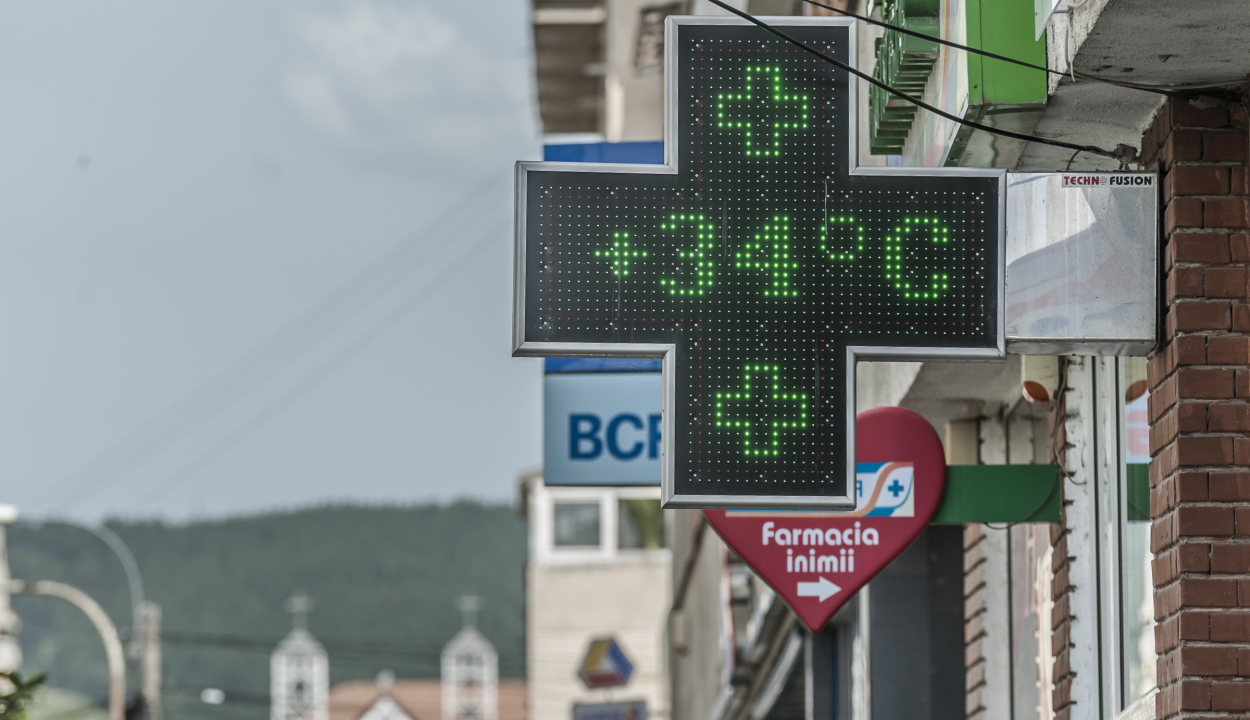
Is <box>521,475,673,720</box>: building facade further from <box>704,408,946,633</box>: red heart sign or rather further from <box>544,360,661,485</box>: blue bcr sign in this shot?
<box>704,408,946,633</box>: red heart sign

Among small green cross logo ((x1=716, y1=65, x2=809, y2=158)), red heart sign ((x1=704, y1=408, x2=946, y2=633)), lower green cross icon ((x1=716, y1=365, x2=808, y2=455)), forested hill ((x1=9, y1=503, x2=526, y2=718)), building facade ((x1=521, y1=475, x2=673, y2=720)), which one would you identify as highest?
small green cross logo ((x1=716, y1=65, x2=809, y2=158))

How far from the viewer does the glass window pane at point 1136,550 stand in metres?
6.22

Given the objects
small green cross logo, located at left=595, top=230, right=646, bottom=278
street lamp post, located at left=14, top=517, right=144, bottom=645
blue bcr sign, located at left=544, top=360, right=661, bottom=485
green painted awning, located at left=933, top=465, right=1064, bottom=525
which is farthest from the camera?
street lamp post, located at left=14, top=517, right=144, bottom=645

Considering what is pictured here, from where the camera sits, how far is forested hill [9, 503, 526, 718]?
154875 mm

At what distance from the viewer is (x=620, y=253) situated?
5367 millimetres

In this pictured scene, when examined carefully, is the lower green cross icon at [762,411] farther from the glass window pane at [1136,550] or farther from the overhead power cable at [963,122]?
the glass window pane at [1136,550]

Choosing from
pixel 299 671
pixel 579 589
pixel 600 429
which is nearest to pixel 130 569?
pixel 600 429

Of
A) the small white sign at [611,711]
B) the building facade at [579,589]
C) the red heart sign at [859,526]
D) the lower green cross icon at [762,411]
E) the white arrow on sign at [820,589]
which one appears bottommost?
the small white sign at [611,711]

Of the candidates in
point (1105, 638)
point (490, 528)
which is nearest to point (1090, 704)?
point (1105, 638)

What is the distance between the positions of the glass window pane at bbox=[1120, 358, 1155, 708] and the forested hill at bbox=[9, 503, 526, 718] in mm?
143717

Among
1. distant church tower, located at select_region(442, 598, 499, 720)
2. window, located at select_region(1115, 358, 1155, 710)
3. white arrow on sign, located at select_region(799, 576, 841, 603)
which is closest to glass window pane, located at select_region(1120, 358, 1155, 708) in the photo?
window, located at select_region(1115, 358, 1155, 710)

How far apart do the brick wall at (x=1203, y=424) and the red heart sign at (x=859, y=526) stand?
179 cm

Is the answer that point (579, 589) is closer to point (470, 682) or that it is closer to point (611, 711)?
point (611, 711)

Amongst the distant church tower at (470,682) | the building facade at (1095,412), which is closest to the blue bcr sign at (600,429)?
the building facade at (1095,412)
